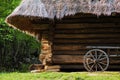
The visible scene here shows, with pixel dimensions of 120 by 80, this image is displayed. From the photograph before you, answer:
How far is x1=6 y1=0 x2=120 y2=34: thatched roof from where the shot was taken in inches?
662

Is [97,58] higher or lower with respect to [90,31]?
lower

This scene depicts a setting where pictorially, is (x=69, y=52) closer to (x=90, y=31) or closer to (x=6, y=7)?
(x=90, y=31)

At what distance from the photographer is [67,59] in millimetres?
17734

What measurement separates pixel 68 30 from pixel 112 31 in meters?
1.85

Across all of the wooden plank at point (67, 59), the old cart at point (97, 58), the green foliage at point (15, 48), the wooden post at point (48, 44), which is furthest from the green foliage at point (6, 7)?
the old cart at point (97, 58)

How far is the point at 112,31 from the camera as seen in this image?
17688 millimetres

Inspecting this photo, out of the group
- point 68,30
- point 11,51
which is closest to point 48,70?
point 68,30

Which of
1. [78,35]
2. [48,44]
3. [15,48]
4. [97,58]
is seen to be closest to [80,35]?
[78,35]

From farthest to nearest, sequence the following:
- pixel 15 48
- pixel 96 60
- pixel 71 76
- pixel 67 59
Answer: pixel 15 48 < pixel 67 59 < pixel 96 60 < pixel 71 76

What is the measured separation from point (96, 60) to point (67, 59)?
1339mm

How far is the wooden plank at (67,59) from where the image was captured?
17656mm

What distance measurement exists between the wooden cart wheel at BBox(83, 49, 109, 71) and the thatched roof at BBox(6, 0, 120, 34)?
1.60 m

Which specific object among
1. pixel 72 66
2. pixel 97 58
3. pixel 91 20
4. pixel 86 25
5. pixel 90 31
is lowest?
pixel 72 66

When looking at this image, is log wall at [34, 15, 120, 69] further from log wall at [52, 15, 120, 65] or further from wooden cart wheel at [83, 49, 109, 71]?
wooden cart wheel at [83, 49, 109, 71]
